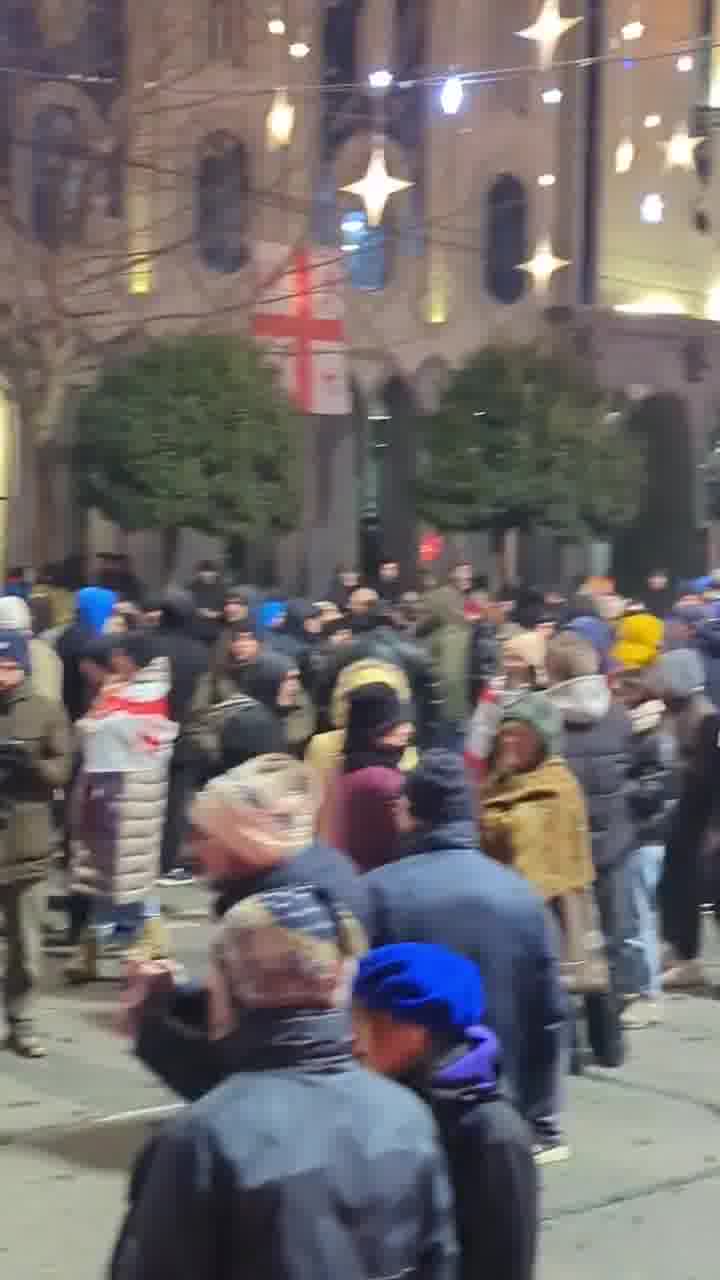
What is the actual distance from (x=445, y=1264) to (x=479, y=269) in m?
33.6

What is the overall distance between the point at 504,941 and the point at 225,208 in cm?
2828

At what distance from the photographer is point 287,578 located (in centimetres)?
3453

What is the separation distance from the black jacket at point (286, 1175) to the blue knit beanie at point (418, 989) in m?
0.43

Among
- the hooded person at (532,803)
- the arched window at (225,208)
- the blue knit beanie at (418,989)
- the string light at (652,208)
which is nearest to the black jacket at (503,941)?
the blue knit beanie at (418,989)

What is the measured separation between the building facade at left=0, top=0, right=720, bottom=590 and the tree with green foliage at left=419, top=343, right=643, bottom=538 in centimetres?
257

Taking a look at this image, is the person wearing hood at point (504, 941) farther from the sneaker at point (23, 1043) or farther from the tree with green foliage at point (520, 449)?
the tree with green foliage at point (520, 449)

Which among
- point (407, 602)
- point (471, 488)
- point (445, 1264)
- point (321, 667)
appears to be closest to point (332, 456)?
point (471, 488)

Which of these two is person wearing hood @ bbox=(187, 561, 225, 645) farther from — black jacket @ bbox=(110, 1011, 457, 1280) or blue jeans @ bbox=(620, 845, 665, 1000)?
black jacket @ bbox=(110, 1011, 457, 1280)

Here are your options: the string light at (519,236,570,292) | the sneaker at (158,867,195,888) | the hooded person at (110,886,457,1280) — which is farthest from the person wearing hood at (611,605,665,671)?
the string light at (519,236,570,292)

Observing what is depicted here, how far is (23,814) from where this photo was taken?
852 cm

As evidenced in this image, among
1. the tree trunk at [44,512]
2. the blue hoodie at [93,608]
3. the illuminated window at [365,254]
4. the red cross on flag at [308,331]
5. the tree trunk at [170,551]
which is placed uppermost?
the illuminated window at [365,254]

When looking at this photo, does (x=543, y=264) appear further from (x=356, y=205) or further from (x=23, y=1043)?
(x=23, y=1043)

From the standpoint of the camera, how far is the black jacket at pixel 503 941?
5.45 m

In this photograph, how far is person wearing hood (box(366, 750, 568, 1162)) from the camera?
5445 mm
